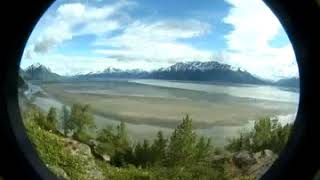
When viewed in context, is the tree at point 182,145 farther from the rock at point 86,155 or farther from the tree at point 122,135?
the rock at point 86,155

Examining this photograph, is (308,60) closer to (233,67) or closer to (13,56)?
(13,56)

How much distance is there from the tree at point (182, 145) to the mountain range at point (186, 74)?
335mm

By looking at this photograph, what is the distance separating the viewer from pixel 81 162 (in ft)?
11.9

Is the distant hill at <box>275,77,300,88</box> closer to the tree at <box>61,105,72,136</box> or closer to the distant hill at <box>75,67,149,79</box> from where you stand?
the distant hill at <box>75,67,149,79</box>

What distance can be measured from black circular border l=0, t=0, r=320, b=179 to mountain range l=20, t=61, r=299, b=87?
1.82 m

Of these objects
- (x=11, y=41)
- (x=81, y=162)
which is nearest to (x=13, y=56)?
(x=11, y=41)

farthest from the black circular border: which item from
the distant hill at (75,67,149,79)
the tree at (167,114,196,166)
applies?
the tree at (167,114,196,166)

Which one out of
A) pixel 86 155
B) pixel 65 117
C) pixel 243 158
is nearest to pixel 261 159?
pixel 243 158

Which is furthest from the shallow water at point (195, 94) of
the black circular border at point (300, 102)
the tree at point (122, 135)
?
the black circular border at point (300, 102)

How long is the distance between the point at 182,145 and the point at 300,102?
Answer: 6.76 ft

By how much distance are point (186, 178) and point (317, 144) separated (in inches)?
86.9

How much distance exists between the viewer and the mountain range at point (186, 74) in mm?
3371

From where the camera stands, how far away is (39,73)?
3545mm

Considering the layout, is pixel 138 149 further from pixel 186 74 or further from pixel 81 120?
pixel 186 74
